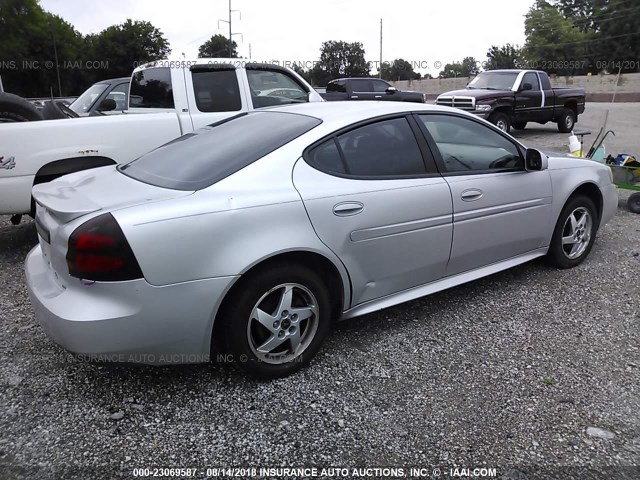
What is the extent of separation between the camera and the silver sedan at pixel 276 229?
8.34 ft

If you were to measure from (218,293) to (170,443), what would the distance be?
0.74 m

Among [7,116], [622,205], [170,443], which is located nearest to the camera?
[170,443]

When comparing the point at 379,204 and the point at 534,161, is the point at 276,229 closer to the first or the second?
the point at 379,204

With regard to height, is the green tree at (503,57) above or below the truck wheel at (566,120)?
above

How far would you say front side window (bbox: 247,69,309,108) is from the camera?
6223 mm

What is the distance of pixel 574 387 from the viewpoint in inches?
118

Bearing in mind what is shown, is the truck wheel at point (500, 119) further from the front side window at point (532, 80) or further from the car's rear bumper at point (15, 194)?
the car's rear bumper at point (15, 194)

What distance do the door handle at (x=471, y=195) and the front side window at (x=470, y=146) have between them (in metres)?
0.17

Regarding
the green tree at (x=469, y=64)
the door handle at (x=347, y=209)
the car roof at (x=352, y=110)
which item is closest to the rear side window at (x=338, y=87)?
the car roof at (x=352, y=110)

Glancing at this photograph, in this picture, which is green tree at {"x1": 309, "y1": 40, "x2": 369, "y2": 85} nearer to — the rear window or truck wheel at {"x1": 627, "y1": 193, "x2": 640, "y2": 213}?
truck wheel at {"x1": 627, "y1": 193, "x2": 640, "y2": 213}

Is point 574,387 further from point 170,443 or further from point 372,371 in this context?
point 170,443

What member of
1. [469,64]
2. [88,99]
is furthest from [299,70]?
[469,64]

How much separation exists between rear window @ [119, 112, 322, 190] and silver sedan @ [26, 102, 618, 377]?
0.01m

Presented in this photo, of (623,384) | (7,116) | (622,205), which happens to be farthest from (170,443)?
(622,205)
